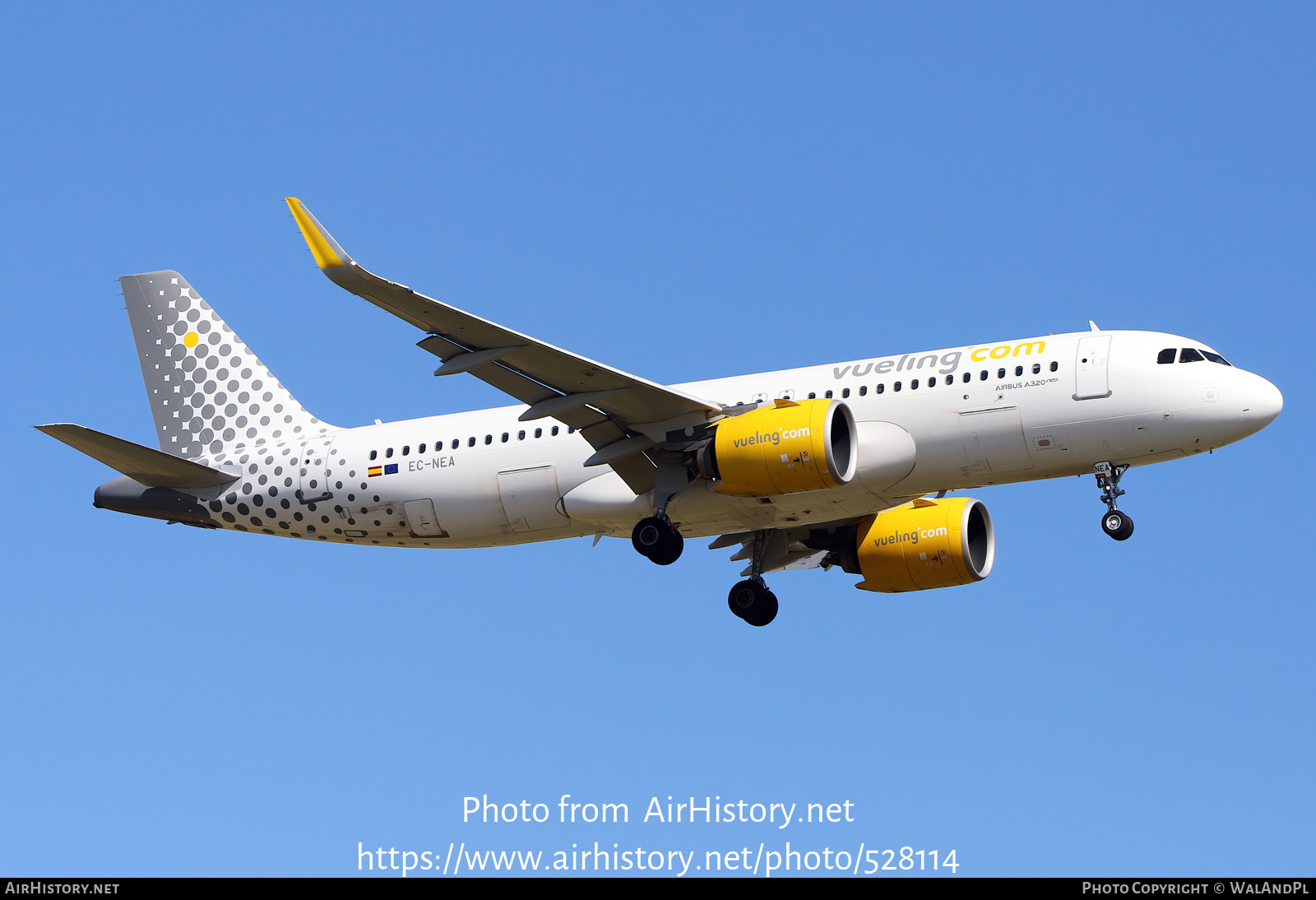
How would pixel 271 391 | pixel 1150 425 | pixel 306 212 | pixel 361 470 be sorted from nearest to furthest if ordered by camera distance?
1. pixel 306 212
2. pixel 1150 425
3. pixel 361 470
4. pixel 271 391

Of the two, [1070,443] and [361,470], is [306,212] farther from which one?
[1070,443]

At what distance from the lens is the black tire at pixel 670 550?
32469 millimetres

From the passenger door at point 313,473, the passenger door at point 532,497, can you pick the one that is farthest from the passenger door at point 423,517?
the passenger door at point 313,473

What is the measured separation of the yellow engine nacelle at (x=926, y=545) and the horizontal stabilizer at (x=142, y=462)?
47.5 ft

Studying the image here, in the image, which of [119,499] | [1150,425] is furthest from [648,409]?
[119,499]

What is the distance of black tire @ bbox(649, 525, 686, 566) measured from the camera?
107 feet

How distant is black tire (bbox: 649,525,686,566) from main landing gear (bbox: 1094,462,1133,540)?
8.26 m

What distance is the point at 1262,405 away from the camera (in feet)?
99.5

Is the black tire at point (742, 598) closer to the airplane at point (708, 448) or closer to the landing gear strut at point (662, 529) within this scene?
the airplane at point (708, 448)

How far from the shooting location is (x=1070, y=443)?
101ft

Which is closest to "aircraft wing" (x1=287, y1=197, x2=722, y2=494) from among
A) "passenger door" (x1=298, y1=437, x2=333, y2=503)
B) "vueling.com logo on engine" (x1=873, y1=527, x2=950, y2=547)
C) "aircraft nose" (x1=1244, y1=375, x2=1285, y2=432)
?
"vueling.com logo on engine" (x1=873, y1=527, x2=950, y2=547)

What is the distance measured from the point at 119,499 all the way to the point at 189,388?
12.4ft

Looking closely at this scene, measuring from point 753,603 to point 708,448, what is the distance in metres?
5.68

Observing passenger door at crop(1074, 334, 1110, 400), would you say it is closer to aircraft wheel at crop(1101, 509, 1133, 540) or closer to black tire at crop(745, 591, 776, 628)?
aircraft wheel at crop(1101, 509, 1133, 540)
